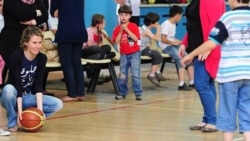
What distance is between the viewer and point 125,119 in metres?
9.39

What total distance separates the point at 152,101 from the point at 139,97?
27cm

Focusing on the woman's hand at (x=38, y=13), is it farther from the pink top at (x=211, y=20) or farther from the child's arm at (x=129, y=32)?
the pink top at (x=211, y=20)

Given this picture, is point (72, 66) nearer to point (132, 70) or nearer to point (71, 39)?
point (71, 39)

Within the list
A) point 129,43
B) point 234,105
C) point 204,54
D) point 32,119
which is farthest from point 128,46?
point 234,105

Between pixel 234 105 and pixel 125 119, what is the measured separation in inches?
112

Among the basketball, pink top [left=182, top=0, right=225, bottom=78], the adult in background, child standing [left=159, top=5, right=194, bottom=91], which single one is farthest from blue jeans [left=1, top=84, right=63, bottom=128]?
child standing [left=159, top=5, right=194, bottom=91]

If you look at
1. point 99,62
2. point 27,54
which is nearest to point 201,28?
point 27,54

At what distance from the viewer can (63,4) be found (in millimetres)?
11008

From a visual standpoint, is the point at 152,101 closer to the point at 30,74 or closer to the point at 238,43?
the point at 30,74

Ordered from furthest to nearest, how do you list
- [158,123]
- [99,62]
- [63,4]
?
[99,62] → [63,4] → [158,123]

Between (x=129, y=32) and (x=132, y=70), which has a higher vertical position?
(x=129, y=32)

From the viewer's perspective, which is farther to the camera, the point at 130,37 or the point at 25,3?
the point at 130,37

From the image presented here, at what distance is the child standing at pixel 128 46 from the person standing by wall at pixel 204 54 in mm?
2532

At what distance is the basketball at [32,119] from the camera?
8195 millimetres
